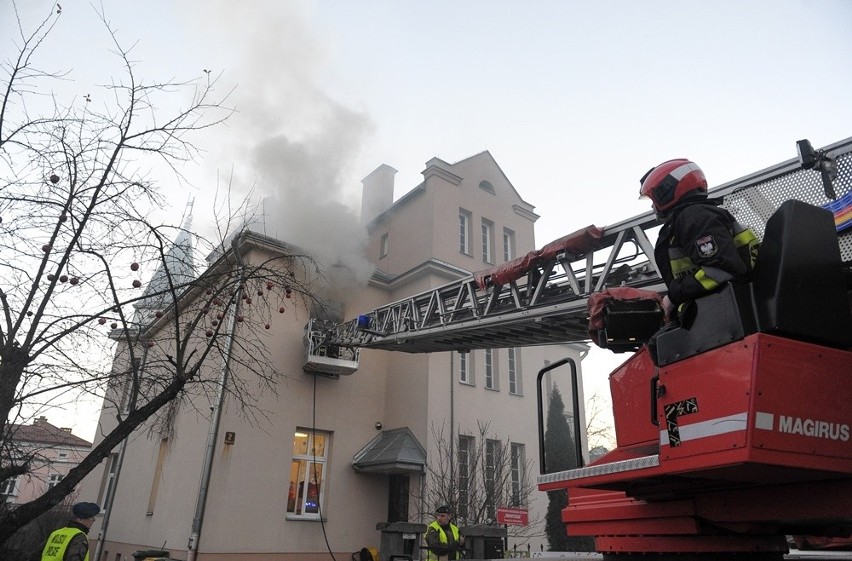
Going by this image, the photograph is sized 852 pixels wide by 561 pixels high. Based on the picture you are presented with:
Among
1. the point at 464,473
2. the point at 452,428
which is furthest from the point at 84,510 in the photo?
the point at 464,473

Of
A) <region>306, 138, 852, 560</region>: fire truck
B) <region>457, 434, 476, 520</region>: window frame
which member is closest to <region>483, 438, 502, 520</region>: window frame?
<region>457, 434, 476, 520</region>: window frame

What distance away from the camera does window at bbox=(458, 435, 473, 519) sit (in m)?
13.9

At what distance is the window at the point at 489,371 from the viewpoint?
1750 cm

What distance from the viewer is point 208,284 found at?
5.69 metres

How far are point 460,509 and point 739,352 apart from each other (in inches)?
497

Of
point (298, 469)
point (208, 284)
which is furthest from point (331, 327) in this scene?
point (208, 284)

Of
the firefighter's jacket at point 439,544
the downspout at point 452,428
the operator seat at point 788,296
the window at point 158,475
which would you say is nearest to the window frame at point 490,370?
the downspout at point 452,428

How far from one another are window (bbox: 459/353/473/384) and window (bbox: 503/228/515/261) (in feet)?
15.4

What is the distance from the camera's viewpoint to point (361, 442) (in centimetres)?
1598

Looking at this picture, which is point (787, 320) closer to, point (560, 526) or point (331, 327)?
point (331, 327)

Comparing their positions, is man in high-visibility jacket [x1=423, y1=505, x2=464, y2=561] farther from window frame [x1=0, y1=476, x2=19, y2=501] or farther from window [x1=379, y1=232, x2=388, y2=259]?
window [x1=379, y1=232, x2=388, y2=259]

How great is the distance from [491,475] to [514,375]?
145 inches

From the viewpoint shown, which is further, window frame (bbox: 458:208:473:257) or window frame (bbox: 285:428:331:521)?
window frame (bbox: 458:208:473:257)

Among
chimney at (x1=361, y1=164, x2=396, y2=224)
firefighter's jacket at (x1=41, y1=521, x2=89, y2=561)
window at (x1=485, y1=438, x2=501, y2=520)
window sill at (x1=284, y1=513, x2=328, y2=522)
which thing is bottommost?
firefighter's jacket at (x1=41, y1=521, x2=89, y2=561)
